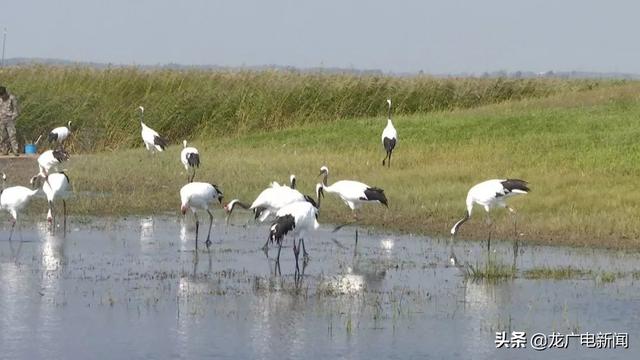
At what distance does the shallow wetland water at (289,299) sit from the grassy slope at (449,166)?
5.71ft

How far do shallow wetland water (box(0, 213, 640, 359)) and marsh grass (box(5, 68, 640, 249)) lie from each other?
1592mm

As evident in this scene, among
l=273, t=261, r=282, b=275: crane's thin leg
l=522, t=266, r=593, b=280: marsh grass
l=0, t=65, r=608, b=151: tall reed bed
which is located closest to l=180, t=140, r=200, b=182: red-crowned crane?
l=273, t=261, r=282, b=275: crane's thin leg

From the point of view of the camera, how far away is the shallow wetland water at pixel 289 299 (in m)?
→ 10.4

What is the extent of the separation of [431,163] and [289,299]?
11933 millimetres

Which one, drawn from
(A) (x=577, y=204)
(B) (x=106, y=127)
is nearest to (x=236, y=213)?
(A) (x=577, y=204)

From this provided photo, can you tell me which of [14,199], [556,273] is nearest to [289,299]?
[556,273]

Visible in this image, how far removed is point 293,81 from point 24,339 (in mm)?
26605

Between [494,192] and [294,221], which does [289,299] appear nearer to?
[294,221]

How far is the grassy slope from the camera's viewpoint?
58.5ft

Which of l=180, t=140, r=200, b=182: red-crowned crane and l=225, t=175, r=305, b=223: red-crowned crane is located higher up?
l=180, t=140, r=200, b=182: red-crowned crane

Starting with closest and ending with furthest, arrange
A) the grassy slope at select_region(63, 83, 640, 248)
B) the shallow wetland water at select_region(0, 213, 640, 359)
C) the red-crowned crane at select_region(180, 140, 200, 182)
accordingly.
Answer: the shallow wetland water at select_region(0, 213, 640, 359)
the grassy slope at select_region(63, 83, 640, 248)
the red-crowned crane at select_region(180, 140, 200, 182)

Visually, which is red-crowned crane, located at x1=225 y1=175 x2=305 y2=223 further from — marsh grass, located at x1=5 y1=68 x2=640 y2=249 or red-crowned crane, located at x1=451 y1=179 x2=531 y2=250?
marsh grass, located at x1=5 y1=68 x2=640 y2=249

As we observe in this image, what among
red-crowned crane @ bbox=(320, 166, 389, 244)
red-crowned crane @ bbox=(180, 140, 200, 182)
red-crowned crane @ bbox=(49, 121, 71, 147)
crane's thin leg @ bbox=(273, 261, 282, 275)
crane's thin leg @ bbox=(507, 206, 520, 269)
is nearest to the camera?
crane's thin leg @ bbox=(273, 261, 282, 275)

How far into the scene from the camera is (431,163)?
78.6 feet
